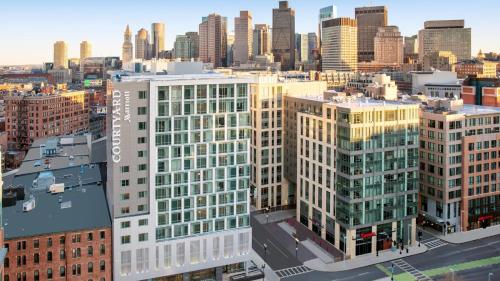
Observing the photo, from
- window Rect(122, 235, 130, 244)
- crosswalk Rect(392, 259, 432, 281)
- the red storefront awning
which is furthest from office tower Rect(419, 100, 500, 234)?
window Rect(122, 235, 130, 244)

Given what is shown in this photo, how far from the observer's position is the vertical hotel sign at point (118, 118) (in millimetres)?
103875

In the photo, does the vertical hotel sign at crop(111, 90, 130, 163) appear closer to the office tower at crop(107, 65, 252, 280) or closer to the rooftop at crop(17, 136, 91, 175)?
the office tower at crop(107, 65, 252, 280)

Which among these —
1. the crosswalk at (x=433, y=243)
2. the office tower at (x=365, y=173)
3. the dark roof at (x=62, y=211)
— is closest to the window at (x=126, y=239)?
the dark roof at (x=62, y=211)

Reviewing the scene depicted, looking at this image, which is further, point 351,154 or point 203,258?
point 351,154

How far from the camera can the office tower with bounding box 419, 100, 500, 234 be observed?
455 feet

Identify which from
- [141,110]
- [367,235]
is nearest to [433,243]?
[367,235]

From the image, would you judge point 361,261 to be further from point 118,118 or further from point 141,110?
point 118,118

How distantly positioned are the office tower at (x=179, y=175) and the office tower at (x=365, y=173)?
24.1 m

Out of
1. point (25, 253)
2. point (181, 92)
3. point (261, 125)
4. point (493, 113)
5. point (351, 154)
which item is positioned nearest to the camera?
point (25, 253)

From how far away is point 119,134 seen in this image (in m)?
105

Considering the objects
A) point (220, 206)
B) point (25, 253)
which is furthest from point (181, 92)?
point (25, 253)

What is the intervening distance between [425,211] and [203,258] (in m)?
68.2

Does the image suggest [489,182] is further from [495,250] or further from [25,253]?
[25,253]

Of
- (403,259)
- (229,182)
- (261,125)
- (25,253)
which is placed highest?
(261,125)
